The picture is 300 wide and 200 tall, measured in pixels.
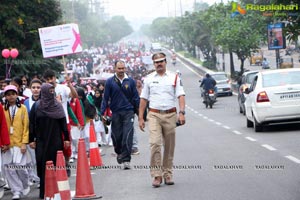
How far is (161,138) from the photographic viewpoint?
12.6m

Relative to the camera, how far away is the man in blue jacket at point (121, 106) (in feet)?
49.0

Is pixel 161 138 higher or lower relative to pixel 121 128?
higher

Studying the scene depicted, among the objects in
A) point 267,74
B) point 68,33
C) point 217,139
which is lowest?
point 217,139

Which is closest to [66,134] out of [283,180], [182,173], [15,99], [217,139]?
[15,99]

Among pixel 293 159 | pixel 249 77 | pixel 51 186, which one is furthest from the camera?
pixel 249 77

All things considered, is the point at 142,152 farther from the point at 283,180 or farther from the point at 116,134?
the point at 283,180

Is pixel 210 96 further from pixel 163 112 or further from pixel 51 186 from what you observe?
pixel 51 186

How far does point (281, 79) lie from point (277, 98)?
2.22ft

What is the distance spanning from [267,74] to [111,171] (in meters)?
7.83

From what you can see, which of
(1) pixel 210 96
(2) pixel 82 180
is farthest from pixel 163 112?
(1) pixel 210 96

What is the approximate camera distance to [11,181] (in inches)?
493

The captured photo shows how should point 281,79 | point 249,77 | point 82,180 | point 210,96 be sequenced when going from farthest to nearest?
point 210,96, point 249,77, point 281,79, point 82,180

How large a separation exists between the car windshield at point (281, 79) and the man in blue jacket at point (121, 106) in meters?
6.90

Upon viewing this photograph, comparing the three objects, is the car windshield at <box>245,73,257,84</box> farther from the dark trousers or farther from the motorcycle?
the dark trousers
